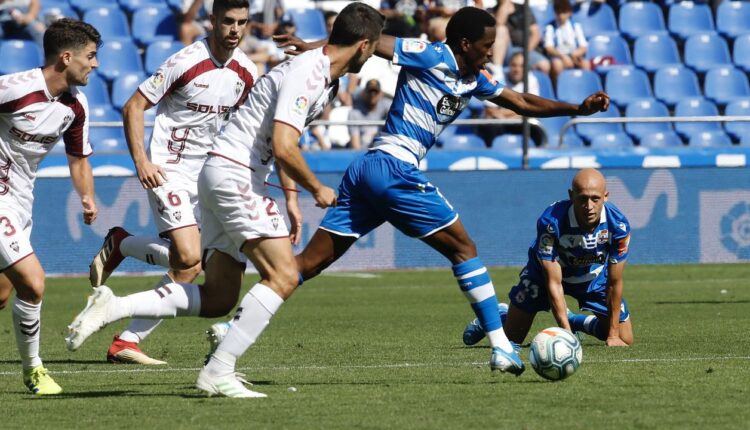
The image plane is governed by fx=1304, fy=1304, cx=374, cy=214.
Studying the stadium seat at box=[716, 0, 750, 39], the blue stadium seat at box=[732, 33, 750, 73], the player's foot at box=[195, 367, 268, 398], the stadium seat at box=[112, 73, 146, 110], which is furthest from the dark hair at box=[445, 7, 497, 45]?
the stadium seat at box=[716, 0, 750, 39]

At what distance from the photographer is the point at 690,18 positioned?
23.3 m

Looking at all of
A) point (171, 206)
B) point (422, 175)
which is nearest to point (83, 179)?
point (171, 206)

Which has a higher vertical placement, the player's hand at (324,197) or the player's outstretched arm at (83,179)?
the player's hand at (324,197)

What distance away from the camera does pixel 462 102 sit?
789 cm

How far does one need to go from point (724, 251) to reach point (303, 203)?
593 centimetres

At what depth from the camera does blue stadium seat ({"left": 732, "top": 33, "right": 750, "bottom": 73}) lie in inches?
889

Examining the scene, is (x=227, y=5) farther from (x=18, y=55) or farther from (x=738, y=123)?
(x=738, y=123)

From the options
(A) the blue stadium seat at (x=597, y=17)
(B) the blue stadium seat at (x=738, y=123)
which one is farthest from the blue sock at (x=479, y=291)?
(A) the blue stadium seat at (x=597, y=17)

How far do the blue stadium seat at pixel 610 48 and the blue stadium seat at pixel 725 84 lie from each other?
4.69 feet

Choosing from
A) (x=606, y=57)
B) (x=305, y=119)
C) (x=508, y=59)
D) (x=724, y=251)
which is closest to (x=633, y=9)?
(x=606, y=57)

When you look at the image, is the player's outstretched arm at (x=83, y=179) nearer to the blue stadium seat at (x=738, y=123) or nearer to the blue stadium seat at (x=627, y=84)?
the blue stadium seat at (x=738, y=123)

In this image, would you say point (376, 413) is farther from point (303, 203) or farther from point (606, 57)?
point (606, 57)

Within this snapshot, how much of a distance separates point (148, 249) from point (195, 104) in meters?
1.10

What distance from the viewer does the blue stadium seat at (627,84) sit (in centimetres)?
2156
